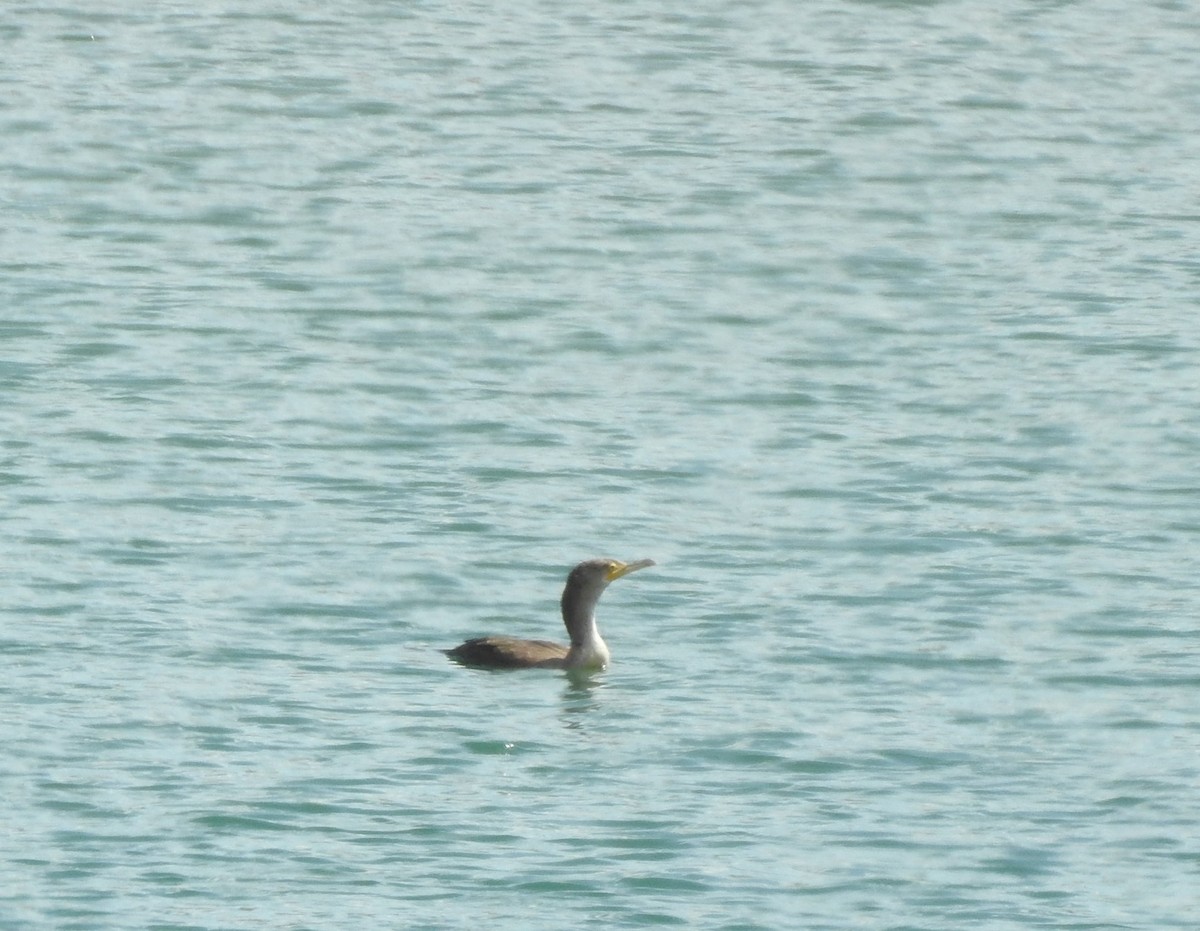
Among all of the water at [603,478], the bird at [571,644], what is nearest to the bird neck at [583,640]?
the bird at [571,644]

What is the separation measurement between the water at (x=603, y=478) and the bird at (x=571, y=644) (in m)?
0.12

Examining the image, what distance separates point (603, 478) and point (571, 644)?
12.0 ft

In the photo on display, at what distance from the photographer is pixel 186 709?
17.1m

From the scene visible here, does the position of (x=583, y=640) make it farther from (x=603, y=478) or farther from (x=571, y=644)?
(x=603, y=478)

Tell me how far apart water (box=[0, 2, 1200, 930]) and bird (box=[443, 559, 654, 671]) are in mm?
123

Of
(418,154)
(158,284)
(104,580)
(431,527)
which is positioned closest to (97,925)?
(104,580)

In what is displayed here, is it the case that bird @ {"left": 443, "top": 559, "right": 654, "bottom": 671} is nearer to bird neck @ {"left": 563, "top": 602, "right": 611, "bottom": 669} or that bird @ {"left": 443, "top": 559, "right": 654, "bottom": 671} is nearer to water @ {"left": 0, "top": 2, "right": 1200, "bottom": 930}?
bird neck @ {"left": 563, "top": 602, "right": 611, "bottom": 669}

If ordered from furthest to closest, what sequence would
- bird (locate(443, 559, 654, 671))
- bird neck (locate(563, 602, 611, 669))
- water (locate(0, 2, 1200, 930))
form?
bird neck (locate(563, 602, 611, 669)) → bird (locate(443, 559, 654, 671)) → water (locate(0, 2, 1200, 930))

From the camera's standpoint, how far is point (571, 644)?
60.6 ft

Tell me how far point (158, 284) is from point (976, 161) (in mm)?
9347

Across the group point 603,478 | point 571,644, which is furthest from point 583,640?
point 603,478

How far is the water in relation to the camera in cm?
1527

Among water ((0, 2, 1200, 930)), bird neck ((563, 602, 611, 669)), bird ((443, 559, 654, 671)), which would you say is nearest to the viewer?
water ((0, 2, 1200, 930))

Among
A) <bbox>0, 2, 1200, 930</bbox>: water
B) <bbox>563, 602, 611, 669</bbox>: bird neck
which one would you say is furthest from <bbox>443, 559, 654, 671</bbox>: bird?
<bbox>0, 2, 1200, 930</bbox>: water
